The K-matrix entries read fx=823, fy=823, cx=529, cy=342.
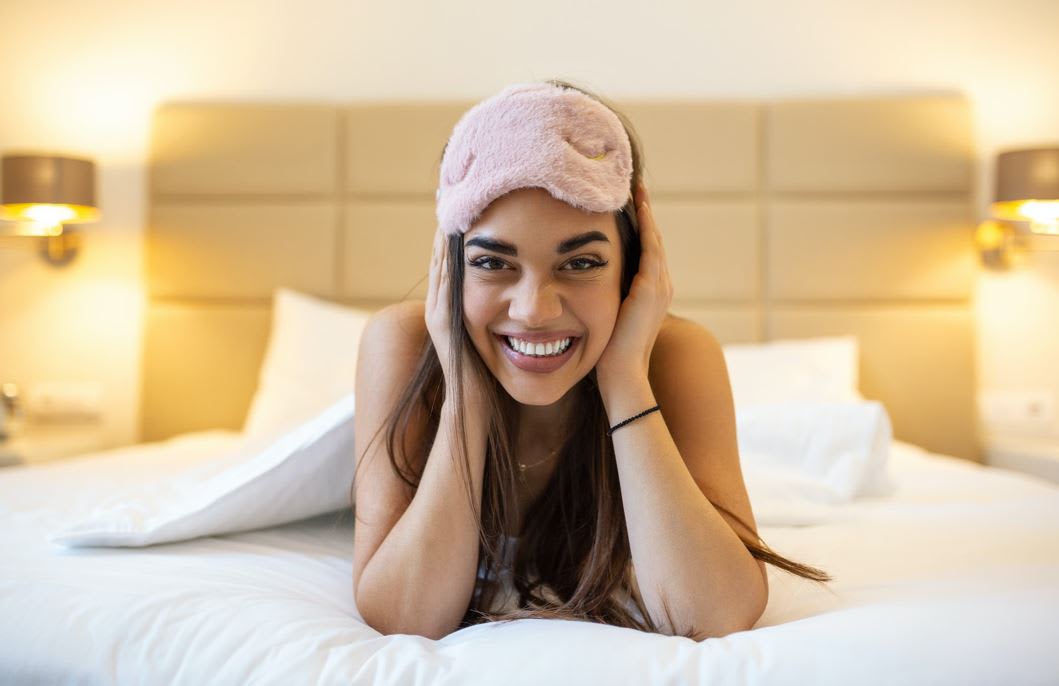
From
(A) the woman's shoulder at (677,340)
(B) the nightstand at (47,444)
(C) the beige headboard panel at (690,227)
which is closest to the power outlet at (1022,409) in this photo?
(C) the beige headboard panel at (690,227)

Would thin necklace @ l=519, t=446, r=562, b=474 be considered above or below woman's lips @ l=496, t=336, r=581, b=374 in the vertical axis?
below

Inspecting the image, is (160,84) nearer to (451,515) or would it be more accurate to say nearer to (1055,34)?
(451,515)

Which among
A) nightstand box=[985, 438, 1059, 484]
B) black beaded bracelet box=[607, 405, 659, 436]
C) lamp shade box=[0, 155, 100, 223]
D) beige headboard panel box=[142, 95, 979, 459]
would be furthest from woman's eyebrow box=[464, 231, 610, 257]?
lamp shade box=[0, 155, 100, 223]

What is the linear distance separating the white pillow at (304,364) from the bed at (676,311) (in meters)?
0.01

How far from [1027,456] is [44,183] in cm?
311

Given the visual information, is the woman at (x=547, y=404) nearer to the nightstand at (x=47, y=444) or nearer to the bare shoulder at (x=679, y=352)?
the bare shoulder at (x=679, y=352)

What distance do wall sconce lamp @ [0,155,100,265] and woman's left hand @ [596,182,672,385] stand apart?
87.6 inches

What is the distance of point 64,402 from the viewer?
2863mm

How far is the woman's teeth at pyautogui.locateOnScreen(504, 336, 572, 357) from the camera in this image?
3.45 ft

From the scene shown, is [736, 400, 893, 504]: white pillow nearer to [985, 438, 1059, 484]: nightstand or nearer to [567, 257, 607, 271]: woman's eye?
[567, 257, 607, 271]: woman's eye

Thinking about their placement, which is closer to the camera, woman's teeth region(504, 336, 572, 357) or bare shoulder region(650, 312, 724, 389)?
woman's teeth region(504, 336, 572, 357)

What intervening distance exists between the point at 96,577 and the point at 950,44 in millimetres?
2896

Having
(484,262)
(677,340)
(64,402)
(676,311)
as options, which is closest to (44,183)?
(64,402)

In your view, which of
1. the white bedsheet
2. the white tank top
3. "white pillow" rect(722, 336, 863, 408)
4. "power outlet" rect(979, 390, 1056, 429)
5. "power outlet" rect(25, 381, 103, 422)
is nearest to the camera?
the white bedsheet
